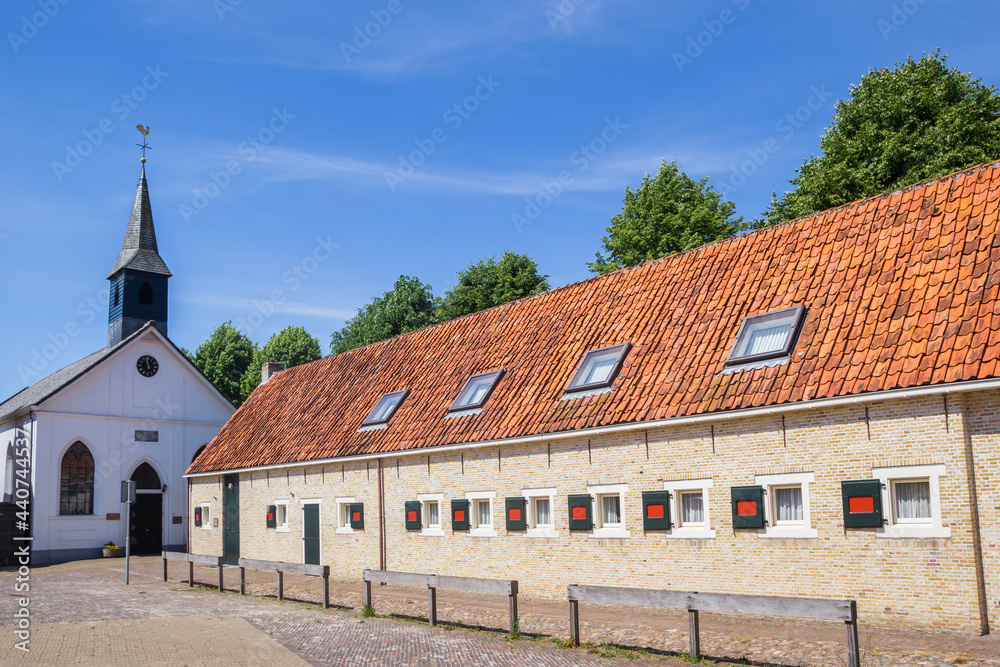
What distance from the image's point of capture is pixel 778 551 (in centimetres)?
1212

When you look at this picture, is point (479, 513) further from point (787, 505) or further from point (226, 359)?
point (226, 359)

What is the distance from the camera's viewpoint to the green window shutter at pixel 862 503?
1110 cm

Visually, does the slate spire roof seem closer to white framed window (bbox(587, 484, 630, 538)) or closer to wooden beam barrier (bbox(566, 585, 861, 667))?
white framed window (bbox(587, 484, 630, 538))

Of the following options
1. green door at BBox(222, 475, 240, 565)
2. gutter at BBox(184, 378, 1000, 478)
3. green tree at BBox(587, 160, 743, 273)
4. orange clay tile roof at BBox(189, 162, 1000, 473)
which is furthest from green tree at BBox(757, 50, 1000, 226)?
green door at BBox(222, 475, 240, 565)

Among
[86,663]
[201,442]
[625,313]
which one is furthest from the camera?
[201,442]

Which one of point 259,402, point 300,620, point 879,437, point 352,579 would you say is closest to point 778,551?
point 879,437

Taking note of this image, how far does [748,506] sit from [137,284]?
3026 cm

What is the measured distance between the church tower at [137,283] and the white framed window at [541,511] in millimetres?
24328

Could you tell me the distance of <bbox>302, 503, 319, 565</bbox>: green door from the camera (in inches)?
846

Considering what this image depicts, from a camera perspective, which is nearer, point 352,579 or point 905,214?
point 905,214

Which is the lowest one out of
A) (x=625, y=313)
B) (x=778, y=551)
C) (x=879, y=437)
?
(x=778, y=551)

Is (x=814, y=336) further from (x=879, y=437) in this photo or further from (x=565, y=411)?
(x=565, y=411)

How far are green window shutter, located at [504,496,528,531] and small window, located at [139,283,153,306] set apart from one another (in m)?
25.1

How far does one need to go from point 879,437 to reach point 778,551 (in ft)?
7.36
